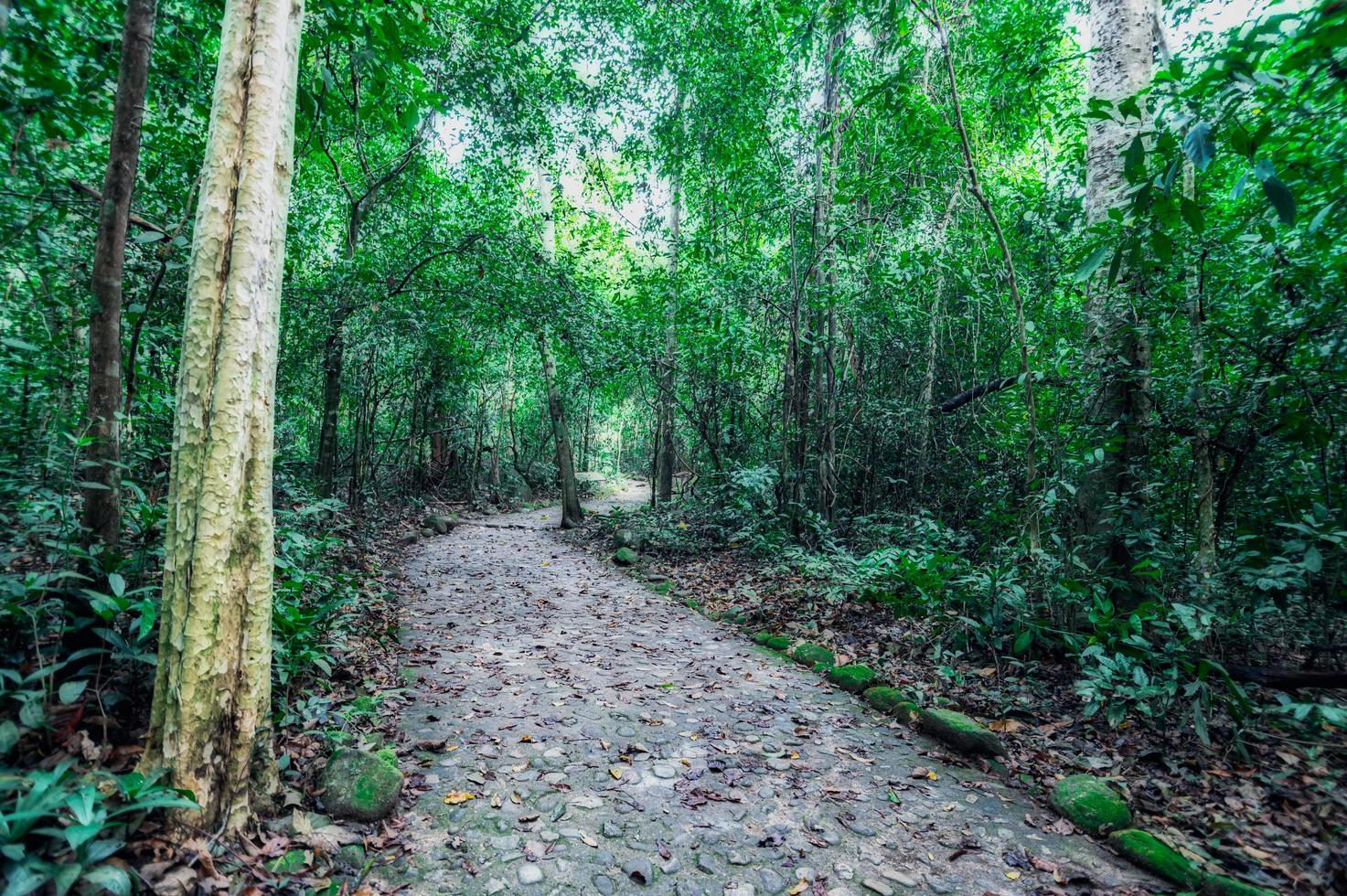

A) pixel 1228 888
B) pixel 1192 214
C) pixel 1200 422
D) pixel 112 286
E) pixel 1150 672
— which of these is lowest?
pixel 1228 888

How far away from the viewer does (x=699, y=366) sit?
11.1 m

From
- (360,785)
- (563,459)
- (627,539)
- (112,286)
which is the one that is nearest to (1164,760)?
(360,785)

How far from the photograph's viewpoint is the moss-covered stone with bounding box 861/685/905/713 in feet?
14.6

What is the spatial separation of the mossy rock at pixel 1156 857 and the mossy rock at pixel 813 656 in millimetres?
2527

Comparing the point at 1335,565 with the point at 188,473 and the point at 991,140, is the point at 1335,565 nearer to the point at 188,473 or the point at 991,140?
the point at 188,473

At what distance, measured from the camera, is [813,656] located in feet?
17.9

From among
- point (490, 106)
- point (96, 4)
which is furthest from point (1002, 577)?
point (490, 106)

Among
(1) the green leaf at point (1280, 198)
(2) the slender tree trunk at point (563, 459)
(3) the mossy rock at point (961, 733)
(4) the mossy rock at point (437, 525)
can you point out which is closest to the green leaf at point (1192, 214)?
(1) the green leaf at point (1280, 198)

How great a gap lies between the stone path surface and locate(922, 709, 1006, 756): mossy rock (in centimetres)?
14

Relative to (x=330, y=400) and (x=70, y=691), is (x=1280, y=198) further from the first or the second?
A: (x=330, y=400)

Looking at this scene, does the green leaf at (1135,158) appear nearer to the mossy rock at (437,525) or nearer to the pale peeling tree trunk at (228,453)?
the pale peeling tree trunk at (228,453)

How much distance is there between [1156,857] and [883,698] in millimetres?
1937

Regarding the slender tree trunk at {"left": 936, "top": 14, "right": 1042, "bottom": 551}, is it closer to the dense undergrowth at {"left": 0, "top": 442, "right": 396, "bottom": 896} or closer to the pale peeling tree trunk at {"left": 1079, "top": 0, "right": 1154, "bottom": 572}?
the pale peeling tree trunk at {"left": 1079, "top": 0, "right": 1154, "bottom": 572}

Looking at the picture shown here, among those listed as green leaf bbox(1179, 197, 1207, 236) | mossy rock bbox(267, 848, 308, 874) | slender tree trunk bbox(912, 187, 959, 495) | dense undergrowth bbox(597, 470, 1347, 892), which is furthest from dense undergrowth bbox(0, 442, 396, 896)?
Answer: slender tree trunk bbox(912, 187, 959, 495)
